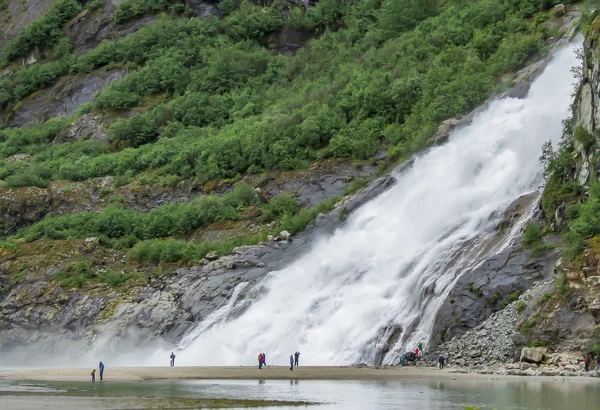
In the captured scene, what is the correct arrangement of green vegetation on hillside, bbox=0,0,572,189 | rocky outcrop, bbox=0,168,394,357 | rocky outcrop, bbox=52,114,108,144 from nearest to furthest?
1. rocky outcrop, bbox=0,168,394,357
2. green vegetation on hillside, bbox=0,0,572,189
3. rocky outcrop, bbox=52,114,108,144

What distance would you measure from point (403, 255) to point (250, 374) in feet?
40.1

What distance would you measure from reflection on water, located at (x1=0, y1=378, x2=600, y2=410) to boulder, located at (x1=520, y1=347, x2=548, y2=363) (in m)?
3.39

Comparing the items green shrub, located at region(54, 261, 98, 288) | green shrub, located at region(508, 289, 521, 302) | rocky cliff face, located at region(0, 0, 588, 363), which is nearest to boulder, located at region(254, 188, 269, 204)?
rocky cliff face, located at region(0, 0, 588, 363)

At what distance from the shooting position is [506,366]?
133ft

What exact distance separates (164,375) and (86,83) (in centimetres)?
6103

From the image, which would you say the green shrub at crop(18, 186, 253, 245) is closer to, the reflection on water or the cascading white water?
the cascading white water

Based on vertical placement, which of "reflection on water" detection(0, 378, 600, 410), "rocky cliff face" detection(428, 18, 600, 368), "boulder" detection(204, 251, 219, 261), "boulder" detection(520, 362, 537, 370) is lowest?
"reflection on water" detection(0, 378, 600, 410)

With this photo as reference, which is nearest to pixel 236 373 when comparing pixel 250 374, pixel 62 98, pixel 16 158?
pixel 250 374

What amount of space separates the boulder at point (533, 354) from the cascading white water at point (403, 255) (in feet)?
19.1

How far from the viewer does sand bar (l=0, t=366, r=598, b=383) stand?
1585 inches

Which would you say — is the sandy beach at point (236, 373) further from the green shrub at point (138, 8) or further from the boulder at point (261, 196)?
the green shrub at point (138, 8)

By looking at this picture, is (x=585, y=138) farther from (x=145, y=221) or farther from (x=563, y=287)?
(x=145, y=221)

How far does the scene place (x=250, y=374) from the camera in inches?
1756

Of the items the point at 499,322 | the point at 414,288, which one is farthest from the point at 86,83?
the point at 499,322
